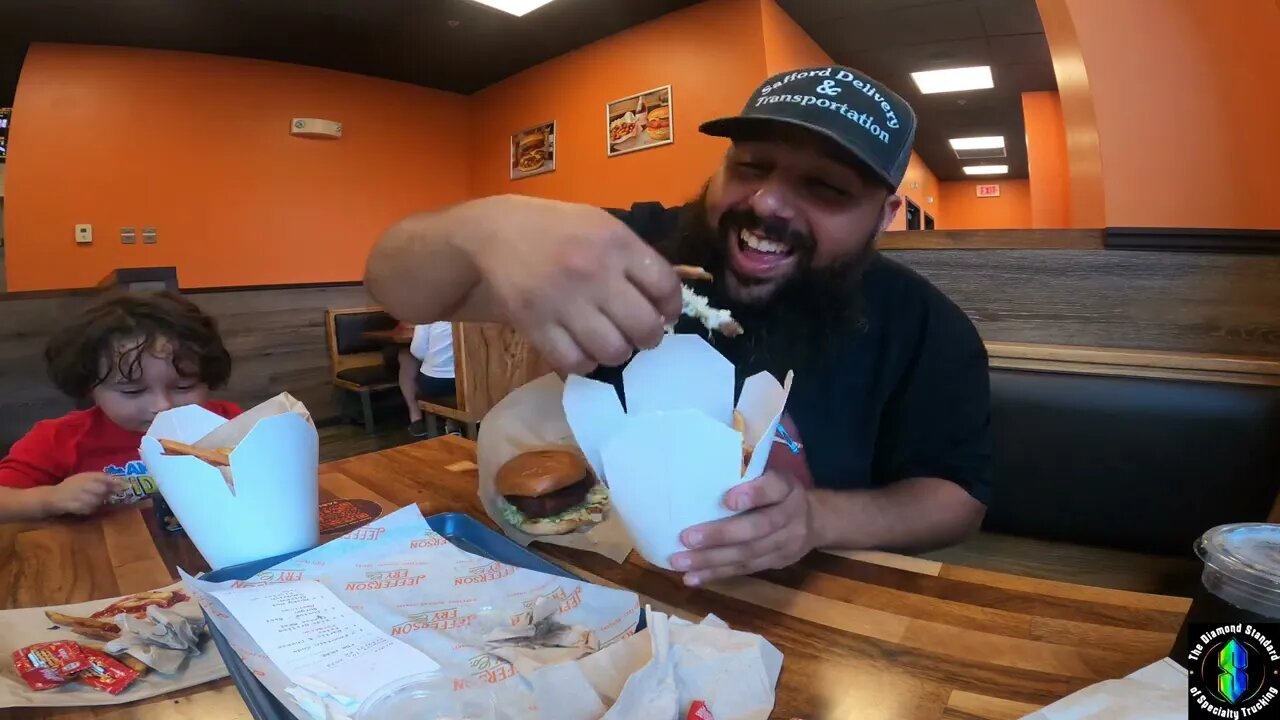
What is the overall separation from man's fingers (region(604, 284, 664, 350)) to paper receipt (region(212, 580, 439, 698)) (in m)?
0.35

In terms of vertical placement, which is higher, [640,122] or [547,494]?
[640,122]

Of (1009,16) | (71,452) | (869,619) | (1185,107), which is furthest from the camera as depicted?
(1009,16)

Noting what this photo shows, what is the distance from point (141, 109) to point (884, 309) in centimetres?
635

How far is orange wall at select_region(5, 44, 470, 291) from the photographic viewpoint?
5.25 m

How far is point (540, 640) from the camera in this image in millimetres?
637

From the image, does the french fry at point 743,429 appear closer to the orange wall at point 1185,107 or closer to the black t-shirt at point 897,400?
the black t-shirt at point 897,400

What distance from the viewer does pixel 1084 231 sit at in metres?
1.90

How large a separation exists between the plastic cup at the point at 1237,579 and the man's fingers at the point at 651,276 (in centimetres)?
53

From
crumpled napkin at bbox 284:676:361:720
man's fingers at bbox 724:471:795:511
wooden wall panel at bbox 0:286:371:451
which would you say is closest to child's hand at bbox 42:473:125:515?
crumpled napkin at bbox 284:676:361:720

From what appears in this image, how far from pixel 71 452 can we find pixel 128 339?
25 centimetres

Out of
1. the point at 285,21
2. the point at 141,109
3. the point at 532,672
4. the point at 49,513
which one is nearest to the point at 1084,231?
the point at 532,672

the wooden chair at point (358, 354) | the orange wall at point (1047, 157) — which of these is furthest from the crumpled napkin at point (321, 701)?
the orange wall at point (1047, 157)

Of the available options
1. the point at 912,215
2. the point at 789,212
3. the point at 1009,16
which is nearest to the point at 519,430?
the point at 789,212

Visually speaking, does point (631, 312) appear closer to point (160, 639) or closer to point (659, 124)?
point (160, 639)
